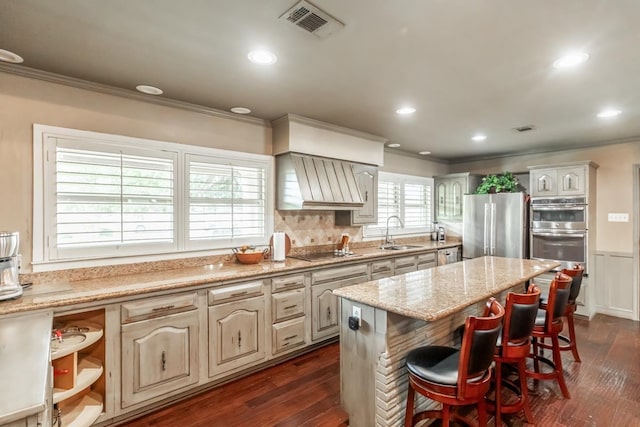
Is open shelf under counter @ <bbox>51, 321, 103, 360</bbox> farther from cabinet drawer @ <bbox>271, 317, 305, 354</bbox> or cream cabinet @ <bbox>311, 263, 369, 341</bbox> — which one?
cream cabinet @ <bbox>311, 263, 369, 341</bbox>

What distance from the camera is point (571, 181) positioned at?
4.62 meters

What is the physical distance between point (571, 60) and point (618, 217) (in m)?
3.65

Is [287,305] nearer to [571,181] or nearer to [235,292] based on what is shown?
[235,292]

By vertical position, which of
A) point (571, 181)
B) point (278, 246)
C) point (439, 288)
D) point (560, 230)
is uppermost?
point (571, 181)

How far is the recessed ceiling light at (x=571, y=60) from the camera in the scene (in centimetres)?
216

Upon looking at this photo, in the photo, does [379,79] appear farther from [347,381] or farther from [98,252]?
[98,252]

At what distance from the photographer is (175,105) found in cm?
309

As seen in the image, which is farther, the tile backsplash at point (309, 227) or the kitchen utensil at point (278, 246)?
the tile backsplash at point (309, 227)

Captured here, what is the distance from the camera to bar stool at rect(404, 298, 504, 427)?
1.62 metres

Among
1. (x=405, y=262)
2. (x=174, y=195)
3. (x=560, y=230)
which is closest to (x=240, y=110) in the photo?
(x=174, y=195)

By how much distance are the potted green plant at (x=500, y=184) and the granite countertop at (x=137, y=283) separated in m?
3.35

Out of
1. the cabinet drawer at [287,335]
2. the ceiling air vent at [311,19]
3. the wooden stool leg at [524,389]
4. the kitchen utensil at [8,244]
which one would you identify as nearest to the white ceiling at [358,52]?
the ceiling air vent at [311,19]

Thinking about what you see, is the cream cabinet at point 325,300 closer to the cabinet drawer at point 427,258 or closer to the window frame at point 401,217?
the window frame at point 401,217

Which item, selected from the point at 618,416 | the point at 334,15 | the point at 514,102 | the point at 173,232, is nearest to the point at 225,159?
the point at 173,232
